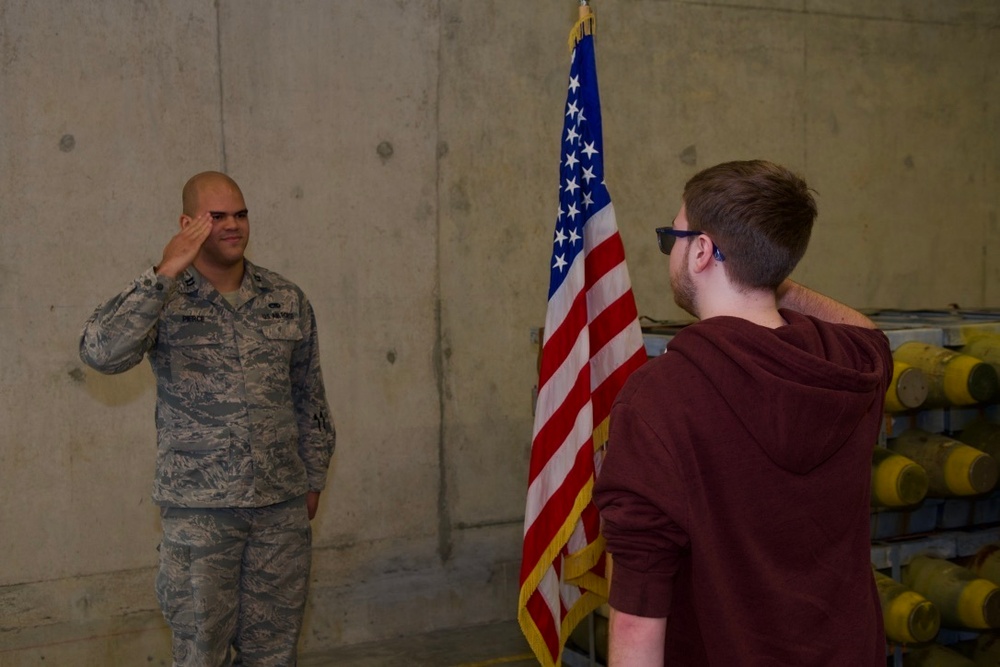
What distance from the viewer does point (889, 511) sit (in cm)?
313

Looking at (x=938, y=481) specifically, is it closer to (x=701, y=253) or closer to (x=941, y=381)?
(x=941, y=381)

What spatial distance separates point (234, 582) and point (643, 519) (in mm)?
1878

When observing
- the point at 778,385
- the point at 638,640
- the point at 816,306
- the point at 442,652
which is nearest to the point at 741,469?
the point at 778,385

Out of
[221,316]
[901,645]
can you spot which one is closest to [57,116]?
[221,316]

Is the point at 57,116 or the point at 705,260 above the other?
the point at 57,116

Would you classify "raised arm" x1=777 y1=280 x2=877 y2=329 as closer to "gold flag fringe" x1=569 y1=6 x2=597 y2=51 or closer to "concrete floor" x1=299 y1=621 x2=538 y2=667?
"gold flag fringe" x1=569 y1=6 x2=597 y2=51

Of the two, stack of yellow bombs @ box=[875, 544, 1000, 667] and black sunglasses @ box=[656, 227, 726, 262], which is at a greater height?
black sunglasses @ box=[656, 227, 726, 262]

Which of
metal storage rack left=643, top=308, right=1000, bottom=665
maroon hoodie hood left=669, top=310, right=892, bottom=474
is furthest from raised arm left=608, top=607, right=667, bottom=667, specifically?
metal storage rack left=643, top=308, right=1000, bottom=665

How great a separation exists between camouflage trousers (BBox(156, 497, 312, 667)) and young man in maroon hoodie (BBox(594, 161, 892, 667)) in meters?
1.70

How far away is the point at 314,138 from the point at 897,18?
10.5 feet

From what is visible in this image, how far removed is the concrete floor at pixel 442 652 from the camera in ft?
13.5

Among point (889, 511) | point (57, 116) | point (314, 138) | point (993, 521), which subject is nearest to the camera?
point (889, 511)

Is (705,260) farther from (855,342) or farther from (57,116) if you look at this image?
(57,116)

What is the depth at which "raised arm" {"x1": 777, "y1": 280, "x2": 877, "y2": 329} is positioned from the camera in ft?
6.07
